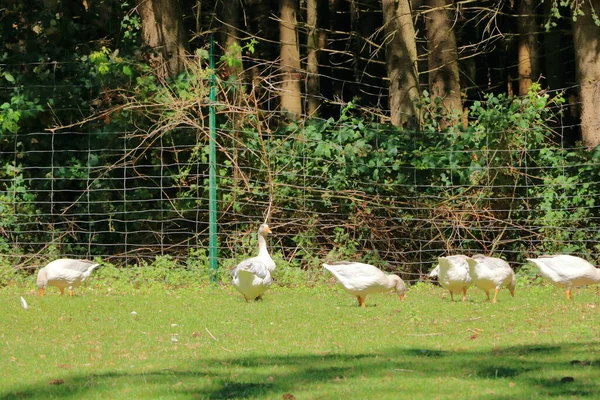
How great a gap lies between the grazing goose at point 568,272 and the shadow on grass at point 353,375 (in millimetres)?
3788

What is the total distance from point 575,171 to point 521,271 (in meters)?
1.84

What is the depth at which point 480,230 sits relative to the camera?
16375 millimetres

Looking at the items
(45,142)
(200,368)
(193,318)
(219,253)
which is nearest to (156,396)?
(200,368)

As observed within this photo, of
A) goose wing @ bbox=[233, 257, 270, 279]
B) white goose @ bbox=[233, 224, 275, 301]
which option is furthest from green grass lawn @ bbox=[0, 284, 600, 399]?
goose wing @ bbox=[233, 257, 270, 279]

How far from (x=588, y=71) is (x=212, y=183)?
21.4ft

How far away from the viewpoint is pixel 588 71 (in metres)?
17.0

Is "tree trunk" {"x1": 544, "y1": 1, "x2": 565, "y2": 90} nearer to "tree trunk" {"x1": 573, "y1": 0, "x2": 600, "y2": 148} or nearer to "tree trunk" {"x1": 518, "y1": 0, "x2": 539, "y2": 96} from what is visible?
"tree trunk" {"x1": 518, "y1": 0, "x2": 539, "y2": 96}

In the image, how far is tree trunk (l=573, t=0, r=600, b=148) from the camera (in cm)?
1678

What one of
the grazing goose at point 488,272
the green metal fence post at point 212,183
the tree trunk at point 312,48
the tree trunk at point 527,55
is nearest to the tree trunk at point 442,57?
the tree trunk at point 312,48

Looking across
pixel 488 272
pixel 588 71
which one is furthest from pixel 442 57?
pixel 488 272

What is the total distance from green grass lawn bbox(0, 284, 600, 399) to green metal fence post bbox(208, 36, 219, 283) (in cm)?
148

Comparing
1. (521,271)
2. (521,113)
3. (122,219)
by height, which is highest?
(521,113)

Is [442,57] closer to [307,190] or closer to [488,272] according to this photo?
[307,190]

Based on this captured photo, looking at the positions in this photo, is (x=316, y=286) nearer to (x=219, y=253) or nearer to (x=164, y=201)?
(x=219, y=253)
